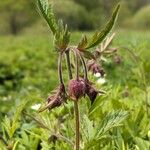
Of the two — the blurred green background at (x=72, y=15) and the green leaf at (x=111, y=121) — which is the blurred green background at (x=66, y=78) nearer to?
the green leaf at (x=111, y=121)

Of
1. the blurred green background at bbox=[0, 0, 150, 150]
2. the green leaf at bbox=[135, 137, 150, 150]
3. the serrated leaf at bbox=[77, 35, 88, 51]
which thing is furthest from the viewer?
the blurred green background at bbox=[0, 0, 150, 150]

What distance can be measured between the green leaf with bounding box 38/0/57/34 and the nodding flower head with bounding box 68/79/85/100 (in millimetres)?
171

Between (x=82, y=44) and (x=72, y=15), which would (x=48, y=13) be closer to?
(x=82, y=44)

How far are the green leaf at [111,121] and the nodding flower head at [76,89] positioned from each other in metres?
0.18

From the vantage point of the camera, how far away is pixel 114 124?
183cm

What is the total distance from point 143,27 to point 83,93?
6196 cm

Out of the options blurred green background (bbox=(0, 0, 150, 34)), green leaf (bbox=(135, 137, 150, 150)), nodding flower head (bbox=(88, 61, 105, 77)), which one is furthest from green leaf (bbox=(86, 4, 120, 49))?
blurred green background (bbox=(0, 0, 150, 34))

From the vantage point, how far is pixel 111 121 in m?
1.85

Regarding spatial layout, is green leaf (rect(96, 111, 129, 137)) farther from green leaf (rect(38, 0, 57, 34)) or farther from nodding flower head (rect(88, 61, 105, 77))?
nodding flower head (rect(88, 61, 105, 77))

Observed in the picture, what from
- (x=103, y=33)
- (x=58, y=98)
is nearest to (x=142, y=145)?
(x=58, y=98)

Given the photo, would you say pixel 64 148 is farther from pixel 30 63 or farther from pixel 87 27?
pixel 87 27

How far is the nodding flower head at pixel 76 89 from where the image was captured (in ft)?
5.60

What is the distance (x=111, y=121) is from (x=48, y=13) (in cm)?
Answer: 44

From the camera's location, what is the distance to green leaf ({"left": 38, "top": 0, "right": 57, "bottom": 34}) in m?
1.64
